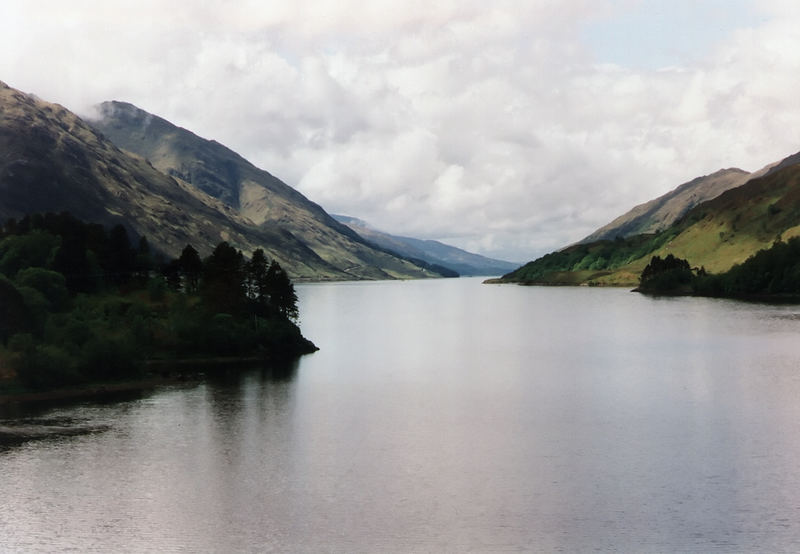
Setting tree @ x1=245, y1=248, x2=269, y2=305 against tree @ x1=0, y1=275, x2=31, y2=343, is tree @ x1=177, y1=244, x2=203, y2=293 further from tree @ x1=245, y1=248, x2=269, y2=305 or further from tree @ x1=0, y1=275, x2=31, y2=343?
tree @ x1=0, y1=275, x2=31, y2=343

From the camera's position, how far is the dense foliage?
102438 millimetres

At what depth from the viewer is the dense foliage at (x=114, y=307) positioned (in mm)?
102438

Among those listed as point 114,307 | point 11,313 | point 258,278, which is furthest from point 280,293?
point 11,313

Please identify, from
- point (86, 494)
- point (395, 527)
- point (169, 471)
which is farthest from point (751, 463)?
point (86, 494)

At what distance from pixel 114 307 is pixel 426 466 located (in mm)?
89347

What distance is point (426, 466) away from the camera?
6178cm

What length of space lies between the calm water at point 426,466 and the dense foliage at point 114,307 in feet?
42.1

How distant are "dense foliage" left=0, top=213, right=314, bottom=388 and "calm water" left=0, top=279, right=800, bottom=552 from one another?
12.8 meters

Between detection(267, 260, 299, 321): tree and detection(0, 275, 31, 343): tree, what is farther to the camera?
detection(267, 260, 299, 321): tree

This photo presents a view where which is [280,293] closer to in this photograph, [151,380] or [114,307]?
[114,307]

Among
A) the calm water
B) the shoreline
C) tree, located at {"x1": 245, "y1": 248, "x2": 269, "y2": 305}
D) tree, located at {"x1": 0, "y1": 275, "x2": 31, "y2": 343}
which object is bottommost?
the calm water

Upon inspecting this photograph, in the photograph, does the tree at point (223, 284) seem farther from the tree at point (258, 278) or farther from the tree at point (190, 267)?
the tree at point (190, 267)

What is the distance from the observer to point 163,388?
333 feet

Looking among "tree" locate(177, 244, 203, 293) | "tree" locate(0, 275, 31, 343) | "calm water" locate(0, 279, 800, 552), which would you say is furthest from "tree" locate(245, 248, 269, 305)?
"tree" locate(0, 275, 31, 343)
